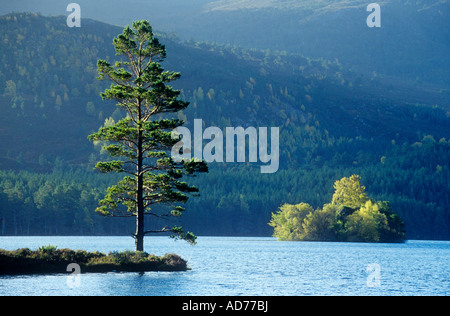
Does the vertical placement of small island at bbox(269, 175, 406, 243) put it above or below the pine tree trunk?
below

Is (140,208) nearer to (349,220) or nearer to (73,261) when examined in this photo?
(73,261)

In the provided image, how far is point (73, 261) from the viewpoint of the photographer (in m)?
69.8

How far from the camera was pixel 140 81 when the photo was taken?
7538cm

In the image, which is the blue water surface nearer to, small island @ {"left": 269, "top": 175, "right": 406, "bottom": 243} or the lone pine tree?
the lone pine tree

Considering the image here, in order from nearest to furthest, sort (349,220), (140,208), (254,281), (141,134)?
1. (254,281)
2. (140,208)
3. (141,134)
4. (349,220)

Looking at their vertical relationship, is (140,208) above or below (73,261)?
above

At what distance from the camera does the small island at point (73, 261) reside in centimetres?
6675

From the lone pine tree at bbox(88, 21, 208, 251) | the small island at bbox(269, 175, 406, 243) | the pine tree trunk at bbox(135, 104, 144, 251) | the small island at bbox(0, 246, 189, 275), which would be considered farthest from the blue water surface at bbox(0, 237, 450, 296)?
the small island at bbox(269, 175, 406, 243)

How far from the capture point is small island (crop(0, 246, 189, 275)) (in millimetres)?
66750

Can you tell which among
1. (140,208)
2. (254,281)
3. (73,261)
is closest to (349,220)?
(140,208)

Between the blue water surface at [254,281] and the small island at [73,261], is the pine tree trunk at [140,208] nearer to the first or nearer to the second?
the small island at [73,261]

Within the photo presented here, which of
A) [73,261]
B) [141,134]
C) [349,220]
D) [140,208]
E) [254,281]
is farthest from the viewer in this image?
[349,220]
